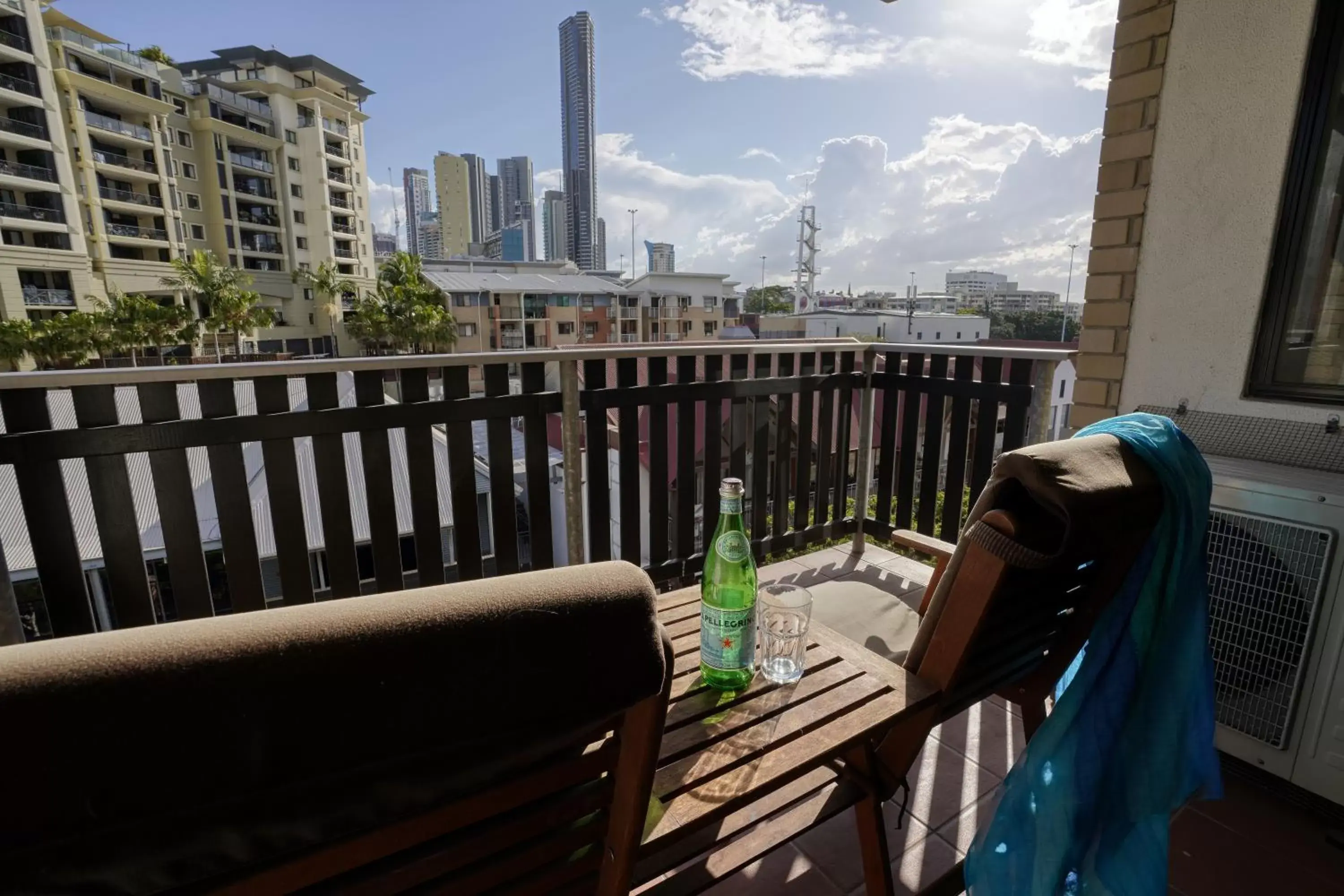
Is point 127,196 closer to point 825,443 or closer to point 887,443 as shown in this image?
point 825,443

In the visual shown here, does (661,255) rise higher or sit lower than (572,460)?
higher

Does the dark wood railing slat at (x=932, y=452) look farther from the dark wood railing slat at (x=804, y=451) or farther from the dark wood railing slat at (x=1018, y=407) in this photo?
the dark wood railing slat at (x=804, y=451)

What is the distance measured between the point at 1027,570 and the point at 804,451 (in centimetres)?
211

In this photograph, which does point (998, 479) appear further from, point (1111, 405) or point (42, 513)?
point (42, 513)

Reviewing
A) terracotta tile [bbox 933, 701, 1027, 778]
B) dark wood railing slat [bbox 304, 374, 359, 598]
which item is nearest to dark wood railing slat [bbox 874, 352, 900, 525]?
terracotta tile [bbox 933, 701, 1027, 778]

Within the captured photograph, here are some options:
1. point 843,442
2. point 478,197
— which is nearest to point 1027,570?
point 843,442

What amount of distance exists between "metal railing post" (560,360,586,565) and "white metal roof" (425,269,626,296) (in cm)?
4038

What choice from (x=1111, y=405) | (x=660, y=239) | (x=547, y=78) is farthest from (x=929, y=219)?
(x=547, y=78)

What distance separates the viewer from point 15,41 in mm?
26250

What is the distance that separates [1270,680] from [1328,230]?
1.17 metres

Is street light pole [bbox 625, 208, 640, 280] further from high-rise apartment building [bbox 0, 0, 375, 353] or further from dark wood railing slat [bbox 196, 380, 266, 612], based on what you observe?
dark wood railing slat [bbox 196, 380, 266, 612]

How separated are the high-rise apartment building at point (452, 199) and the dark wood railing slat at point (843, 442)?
9083cm

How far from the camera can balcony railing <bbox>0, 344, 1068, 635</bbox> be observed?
1.74 m

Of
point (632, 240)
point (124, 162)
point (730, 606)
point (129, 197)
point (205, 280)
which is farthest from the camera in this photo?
point (632, 240)
